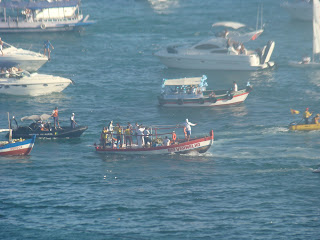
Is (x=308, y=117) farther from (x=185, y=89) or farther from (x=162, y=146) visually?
(x=185, y=89)

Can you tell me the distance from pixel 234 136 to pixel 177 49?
89.3 feet

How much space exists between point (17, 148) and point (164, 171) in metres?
12.2

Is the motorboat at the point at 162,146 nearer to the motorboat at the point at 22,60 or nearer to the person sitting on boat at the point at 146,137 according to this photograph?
the person sitting on boat at the point at 146,137

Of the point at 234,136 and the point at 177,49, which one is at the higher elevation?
the point at 177,49

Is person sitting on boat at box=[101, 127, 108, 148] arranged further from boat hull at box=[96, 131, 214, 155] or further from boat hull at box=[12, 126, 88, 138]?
boat hull at box=[12, 126, 88, 138]

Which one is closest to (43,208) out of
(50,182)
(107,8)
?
(50,182)

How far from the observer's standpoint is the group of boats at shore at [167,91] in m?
53.4

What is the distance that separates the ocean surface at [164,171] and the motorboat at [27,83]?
0.91 meters

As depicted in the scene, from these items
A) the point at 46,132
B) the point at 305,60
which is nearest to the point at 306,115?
the point at 46,132

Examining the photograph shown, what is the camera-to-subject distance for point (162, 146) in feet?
173

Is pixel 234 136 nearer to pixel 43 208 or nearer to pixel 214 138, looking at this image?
pixel 214 138

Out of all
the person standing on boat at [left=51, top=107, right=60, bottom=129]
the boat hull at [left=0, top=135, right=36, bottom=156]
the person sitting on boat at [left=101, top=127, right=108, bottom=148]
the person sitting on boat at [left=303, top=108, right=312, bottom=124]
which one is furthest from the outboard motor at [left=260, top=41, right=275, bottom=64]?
the boat hull at [left=0, top=135, right=36, bottom=156]

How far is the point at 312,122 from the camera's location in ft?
191

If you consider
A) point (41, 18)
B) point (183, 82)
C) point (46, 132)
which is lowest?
point (46, 132)
